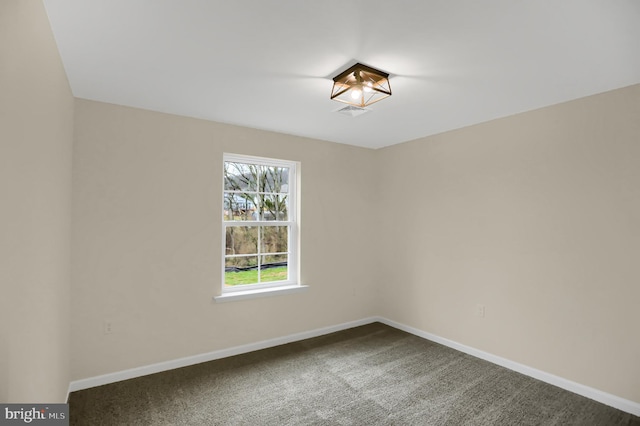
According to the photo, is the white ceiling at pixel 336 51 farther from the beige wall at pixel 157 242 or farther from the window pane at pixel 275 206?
the window pane at pixel 275 206

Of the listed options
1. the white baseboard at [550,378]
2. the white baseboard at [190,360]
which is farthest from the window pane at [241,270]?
the white baseboard at [550,378]

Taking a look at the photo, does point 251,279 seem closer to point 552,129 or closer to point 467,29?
point 467,29

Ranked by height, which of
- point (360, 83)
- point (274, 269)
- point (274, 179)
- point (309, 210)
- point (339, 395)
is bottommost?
point (339, 395)

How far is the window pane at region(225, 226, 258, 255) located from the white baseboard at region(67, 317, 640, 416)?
3.38 feet

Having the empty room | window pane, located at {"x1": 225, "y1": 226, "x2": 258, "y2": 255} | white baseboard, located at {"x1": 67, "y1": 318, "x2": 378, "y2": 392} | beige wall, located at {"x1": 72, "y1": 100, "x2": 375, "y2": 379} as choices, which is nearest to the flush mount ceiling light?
the empty room

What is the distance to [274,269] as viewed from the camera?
3.92m

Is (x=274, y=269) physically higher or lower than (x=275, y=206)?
lower

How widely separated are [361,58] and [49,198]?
2.02 metres

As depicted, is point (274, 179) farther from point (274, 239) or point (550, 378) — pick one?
point (550, 378)

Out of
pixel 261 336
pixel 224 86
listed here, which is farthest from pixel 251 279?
pixel 224 86

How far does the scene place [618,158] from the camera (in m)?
2.53

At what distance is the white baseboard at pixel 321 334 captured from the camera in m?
2.56

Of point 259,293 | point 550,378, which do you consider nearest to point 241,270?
point 259,293

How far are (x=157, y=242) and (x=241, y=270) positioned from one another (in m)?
0.96
